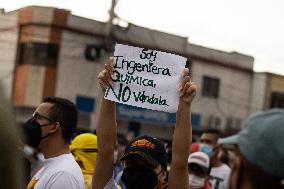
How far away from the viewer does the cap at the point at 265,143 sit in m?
1.80

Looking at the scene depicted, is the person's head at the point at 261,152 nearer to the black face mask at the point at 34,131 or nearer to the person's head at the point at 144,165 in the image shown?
the person's head at the point at 144,165

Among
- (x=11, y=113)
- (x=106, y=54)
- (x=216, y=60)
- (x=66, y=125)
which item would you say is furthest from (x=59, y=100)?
(x=216, y=60)

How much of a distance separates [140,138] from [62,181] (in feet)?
1.80

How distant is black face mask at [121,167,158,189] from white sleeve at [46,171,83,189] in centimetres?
30

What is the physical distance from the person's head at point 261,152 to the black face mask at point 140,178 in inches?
57.6

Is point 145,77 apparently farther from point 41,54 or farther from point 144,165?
point 41,54

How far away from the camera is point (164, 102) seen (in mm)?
3342

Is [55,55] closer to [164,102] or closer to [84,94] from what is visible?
[84,94]

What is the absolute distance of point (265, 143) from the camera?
5.90 feet

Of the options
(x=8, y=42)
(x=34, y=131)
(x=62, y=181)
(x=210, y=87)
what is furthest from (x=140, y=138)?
(x=210, y=87)

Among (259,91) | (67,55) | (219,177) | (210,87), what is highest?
(67,55)

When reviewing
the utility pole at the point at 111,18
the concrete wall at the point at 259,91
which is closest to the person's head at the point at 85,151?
the utility pole at the point at 111,18

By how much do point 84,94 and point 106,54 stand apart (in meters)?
3.16

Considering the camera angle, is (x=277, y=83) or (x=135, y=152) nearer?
(x=135, y=152)
